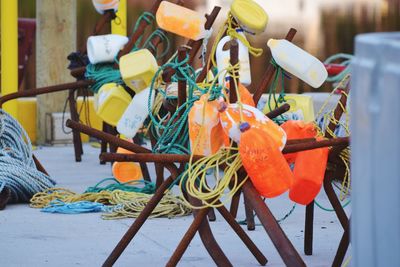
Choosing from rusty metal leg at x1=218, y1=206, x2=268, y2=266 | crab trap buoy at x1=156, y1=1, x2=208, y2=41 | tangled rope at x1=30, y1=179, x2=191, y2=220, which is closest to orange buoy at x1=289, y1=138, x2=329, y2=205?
rusty metal leg at x1=218, y1=206, x2=268, y2=266

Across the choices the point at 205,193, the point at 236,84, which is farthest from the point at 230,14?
the point at 205,193

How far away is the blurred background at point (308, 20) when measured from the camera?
19.7 m

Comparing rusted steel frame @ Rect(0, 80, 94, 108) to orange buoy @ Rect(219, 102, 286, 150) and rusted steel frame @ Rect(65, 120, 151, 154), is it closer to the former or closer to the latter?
rusted steel frame @ Rect(65, 120, 151, 154)

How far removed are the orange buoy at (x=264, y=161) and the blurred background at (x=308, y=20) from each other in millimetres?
10998

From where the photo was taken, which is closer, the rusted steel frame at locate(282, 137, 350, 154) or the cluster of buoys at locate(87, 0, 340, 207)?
the cluster of buoys at locate(87, 0, 340, 207)

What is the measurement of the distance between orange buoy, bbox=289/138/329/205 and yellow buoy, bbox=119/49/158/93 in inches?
59.8

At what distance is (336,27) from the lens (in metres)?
24.5

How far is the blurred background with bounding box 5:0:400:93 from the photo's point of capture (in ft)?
64.6

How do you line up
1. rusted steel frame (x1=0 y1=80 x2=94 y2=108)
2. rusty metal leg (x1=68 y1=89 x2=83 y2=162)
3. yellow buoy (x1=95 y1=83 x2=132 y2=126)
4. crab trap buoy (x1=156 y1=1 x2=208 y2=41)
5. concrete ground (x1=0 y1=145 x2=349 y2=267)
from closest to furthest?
concrete ground (x1=0 y1=145 x2=349 y2=267) → crab trap buoy (x1=156 y1=1 x2=208 y2=41) → yellow buoy (x1=95 y1=83 x2=132 y2=126) → rusted steel frame (x1=0 y1=80 x2=94 y2=108) → rusty metal leg (x1=68 y1=89 x2=83 y2=162)

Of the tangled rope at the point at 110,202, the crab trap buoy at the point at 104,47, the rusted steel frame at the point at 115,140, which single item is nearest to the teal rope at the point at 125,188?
the tangled rope at the point at 110,202

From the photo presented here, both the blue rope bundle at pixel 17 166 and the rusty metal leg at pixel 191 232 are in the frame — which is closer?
the rusty metal leg at pixel 191 232

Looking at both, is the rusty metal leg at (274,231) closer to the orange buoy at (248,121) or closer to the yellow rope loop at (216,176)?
the yellow rope loop at (216,176)

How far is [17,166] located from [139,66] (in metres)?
1.38

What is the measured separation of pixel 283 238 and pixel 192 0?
22.6 m
